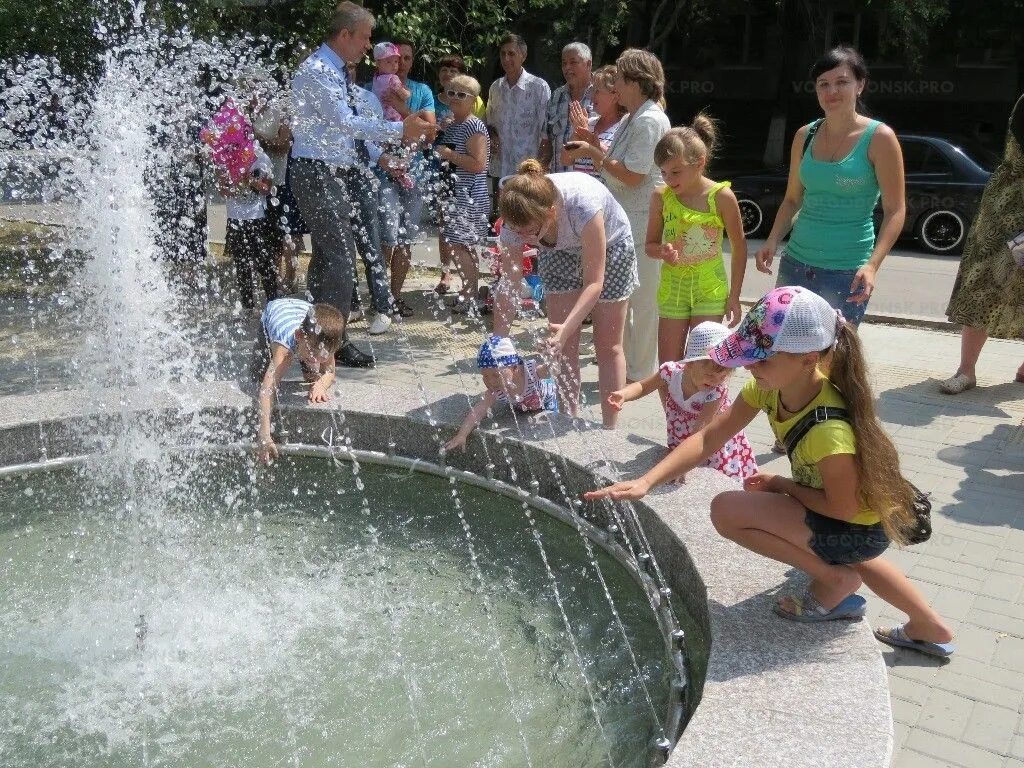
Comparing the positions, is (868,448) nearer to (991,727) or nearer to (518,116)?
(991,727)

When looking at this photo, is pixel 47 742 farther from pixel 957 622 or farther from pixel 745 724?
pixel 957 622

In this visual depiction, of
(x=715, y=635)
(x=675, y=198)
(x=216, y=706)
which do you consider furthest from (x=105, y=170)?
(x=715, y=635)

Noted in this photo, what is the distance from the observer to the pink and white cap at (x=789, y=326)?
113 inches

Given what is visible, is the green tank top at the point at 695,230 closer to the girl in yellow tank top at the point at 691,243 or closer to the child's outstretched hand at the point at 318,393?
the girl in yellow tank top at the point at 691,243

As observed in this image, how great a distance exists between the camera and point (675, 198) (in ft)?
16.7

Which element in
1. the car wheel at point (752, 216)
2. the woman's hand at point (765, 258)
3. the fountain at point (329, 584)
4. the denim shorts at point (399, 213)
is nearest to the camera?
the fountain at point (329, 584)

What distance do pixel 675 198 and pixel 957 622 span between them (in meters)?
2.44

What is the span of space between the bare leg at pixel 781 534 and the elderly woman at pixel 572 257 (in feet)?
4.21

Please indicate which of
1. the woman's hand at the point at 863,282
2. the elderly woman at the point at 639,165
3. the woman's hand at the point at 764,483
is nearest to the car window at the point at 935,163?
the elderly woman at the point at 639,165

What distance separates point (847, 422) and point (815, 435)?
3.8 inches

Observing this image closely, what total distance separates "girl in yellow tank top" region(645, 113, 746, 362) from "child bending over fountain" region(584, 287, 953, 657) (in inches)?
69.5

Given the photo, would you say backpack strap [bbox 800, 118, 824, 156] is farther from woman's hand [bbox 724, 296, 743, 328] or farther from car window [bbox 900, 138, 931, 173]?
car window [bbox 900, 138, 931, 173]

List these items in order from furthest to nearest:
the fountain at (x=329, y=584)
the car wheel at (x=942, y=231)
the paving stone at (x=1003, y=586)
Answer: the car wheel at (x=942, y=231), the paving stone at (x=1003, y=586), the fountain at (x=329, y=584)

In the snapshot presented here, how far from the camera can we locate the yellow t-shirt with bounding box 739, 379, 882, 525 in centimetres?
290
